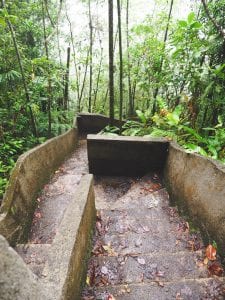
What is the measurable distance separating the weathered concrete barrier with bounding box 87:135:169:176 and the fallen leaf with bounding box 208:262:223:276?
2.52 m

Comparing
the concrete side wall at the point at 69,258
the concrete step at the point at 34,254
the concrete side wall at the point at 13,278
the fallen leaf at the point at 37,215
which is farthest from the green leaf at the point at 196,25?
the concrete side wall at the point at 13,278

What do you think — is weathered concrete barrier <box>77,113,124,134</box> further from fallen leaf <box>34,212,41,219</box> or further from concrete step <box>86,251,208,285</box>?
concrete step <box>86,251,208,285</box>

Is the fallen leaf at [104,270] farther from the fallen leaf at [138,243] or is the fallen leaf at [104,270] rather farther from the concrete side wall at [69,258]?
the fallen leaf at [138,243]

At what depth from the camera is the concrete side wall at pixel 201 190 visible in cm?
262

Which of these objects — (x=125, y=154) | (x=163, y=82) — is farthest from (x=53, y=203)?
(x=163, y=82)

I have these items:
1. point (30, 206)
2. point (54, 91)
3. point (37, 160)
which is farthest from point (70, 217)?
point (54, 91)

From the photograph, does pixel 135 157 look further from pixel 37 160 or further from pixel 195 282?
pixel 195 282

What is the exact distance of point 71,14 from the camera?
11.7 metres

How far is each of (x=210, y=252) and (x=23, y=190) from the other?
112 inches

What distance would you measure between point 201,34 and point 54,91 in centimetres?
465

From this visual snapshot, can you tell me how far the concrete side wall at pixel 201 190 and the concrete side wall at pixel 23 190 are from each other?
253 cm

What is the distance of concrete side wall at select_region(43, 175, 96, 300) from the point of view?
5.16 ft

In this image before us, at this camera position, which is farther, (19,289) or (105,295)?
→ (105,295)

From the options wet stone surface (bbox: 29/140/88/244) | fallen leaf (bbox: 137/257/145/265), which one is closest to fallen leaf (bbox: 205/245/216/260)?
fallen leaf (bbox: 137/257/145/265)
